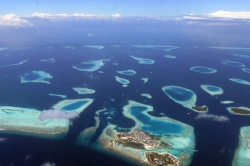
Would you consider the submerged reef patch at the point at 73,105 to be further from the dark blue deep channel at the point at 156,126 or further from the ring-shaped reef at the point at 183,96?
the ring-shaped reef at the point at 183,96

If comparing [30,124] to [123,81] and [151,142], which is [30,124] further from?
[123,81]

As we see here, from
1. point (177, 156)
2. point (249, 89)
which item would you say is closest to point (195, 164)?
point (177, 156)

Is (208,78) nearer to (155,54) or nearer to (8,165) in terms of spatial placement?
(155,54)

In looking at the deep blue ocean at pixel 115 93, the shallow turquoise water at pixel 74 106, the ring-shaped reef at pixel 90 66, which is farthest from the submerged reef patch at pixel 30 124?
the ring-shaped reef at pixel 90 66

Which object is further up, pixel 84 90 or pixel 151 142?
pixel 84 90

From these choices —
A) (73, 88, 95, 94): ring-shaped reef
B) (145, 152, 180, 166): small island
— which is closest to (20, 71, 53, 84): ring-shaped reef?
(73, 88, 95, 94): ring-shaped reef

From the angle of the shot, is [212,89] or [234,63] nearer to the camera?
[212,89]

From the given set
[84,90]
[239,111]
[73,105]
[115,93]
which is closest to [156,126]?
[115,93]
